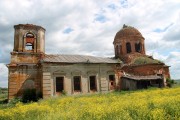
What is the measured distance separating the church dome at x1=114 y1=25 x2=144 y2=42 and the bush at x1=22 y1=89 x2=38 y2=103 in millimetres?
16203

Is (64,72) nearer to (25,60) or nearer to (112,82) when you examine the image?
(25,60)

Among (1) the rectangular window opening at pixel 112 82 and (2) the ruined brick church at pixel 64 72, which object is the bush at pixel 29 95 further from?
(1) the rectangular window opening at pixel 112 82

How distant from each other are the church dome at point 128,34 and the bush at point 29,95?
16203mm

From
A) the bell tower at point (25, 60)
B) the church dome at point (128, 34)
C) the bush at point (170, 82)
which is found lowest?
the bush at point (170, 82)

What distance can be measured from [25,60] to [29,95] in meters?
3.67

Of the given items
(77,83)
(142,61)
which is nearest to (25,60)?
(77,83)

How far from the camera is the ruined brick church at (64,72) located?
21.5 metres

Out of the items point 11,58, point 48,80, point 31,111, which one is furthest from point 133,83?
point 31,111

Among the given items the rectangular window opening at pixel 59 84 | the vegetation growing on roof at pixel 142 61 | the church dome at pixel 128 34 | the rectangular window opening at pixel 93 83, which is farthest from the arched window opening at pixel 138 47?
the rectangular window opening at pixel 59 84

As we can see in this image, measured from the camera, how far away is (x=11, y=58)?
2152cm

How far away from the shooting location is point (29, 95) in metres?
21.2

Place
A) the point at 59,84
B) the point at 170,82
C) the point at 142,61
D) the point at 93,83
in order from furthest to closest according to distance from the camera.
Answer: the point at 170,82, the point at 142,61, the point at 93,83, the point at 59,84

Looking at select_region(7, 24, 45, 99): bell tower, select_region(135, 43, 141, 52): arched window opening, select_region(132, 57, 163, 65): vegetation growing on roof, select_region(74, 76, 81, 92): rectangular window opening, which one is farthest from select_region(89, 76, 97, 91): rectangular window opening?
select_region(135, 43, 141, 52): arched window opening

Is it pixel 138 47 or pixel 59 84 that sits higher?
pixel 138 47
